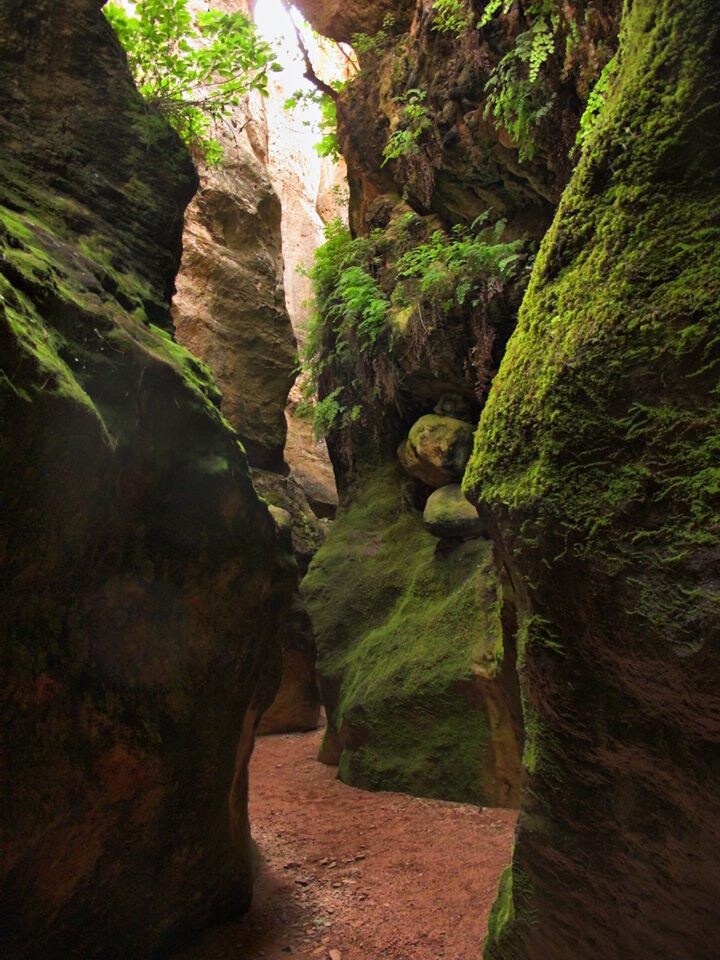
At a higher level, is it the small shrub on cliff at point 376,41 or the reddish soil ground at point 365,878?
the small shrub on cliff at point 376,41

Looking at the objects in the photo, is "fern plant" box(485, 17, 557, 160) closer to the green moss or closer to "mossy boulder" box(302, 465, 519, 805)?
"mossy boulder" box(302, 465, 519, 805)

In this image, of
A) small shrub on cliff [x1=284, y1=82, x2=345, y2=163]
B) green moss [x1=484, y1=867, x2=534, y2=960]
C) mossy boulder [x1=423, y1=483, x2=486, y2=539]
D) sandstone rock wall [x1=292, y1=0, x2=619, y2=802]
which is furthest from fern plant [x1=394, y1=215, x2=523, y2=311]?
green moss [x1=484, y1=867, x2=534, y2=960]

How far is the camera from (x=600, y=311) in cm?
258

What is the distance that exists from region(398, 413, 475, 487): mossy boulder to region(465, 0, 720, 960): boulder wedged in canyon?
531cm

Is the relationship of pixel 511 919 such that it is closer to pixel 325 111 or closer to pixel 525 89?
pixel 525 89

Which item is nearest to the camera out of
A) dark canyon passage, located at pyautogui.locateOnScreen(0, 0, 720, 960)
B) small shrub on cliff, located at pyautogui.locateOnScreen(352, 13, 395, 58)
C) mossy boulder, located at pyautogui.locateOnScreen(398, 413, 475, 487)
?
dark canyon passage, located at pyautogui.locateOnScreen(0, 0, 720, 960)

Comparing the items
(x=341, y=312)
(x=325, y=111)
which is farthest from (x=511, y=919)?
(x=325, y=111)

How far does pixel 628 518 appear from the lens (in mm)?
2365

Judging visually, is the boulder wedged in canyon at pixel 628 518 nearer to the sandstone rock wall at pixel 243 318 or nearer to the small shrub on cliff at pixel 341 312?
the small shrub on cliff at pixel 341 312

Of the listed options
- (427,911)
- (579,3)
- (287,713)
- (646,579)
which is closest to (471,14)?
(579,3)

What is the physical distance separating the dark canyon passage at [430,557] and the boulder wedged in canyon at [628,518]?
0.01 m

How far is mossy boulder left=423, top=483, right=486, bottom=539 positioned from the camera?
809 cm

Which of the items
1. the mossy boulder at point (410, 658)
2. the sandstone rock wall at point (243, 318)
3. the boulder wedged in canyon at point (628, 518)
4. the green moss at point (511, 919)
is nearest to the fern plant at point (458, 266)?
the mossy boulder at point (410, 658)

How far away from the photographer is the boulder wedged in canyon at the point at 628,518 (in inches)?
88.8
